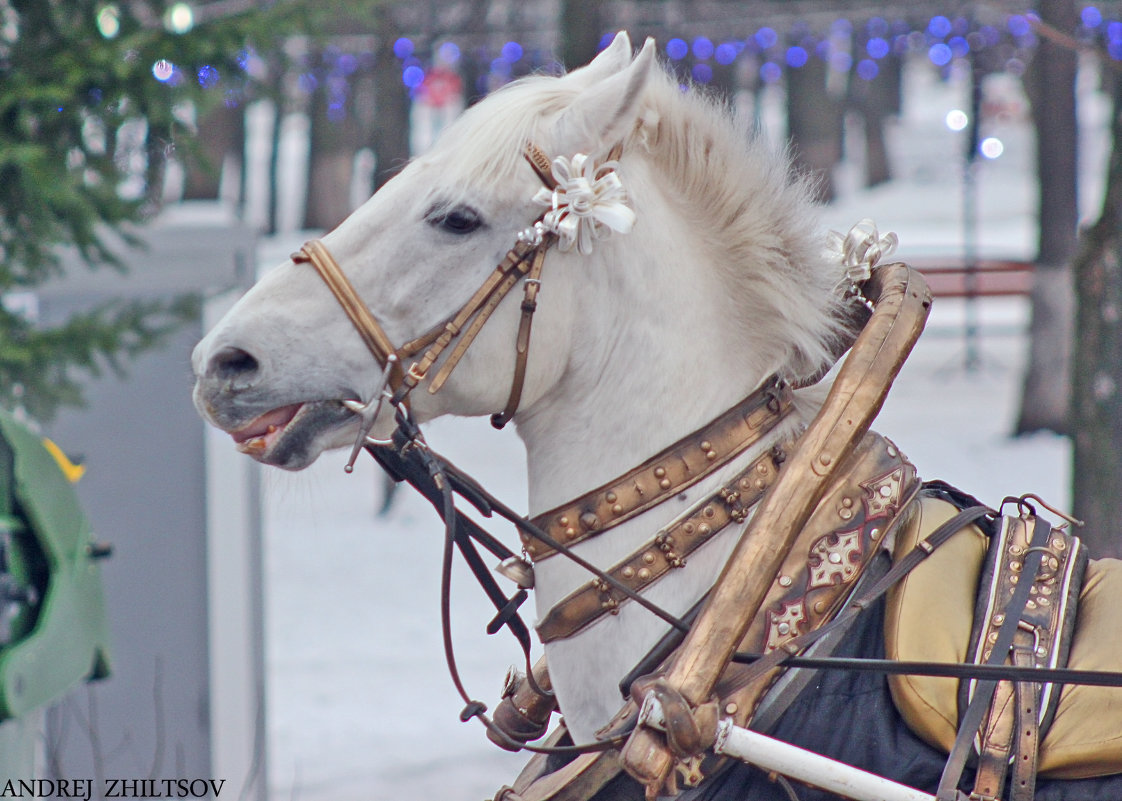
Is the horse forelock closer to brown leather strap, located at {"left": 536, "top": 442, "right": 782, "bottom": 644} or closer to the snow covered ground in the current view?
brown leather strap, located at {"left": 536, "top": 442, "right": 782, "bottom": 644}

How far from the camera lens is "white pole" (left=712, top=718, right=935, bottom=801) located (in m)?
1.56

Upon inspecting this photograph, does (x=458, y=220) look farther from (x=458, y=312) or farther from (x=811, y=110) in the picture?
(x=811, y=110)

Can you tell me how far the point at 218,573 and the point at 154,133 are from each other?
1441 mm

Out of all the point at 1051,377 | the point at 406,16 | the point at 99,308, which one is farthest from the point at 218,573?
the point at 406,16

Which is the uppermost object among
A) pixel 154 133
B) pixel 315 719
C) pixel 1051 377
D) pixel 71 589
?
pixel 154 133

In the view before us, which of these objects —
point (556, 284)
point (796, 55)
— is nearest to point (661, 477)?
point (556, 284)

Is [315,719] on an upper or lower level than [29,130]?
lower

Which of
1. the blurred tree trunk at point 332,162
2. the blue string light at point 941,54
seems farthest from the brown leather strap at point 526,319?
the blue string light at point 941,54

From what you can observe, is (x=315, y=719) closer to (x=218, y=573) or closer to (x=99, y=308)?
(x=218, y=573)

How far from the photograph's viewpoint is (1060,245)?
8469mm

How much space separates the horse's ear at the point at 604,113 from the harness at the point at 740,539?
4 cm

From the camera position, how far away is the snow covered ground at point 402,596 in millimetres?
4520

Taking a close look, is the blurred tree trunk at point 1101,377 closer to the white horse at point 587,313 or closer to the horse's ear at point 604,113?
the white horse at point 587,313

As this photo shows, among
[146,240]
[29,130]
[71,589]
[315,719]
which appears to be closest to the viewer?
[71,589]
